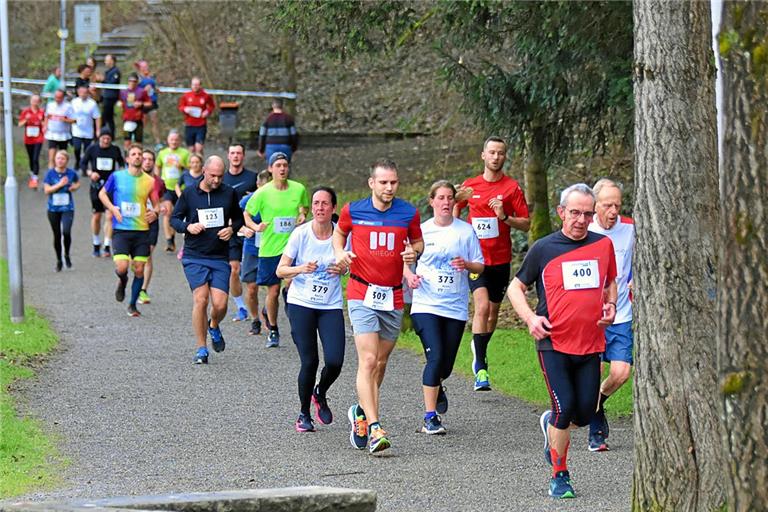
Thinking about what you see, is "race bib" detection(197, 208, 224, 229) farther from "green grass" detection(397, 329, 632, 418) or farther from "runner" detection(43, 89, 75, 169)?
"runner" detection(43, 89, 75, 169)

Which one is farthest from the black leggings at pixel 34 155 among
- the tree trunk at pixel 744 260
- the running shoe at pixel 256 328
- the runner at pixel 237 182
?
the tree trunk at pixel 744 260

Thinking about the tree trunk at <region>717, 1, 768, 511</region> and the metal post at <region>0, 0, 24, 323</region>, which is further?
the metal post at <region>0, 0, 24, 323</region>

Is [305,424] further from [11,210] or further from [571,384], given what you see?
[11,210]

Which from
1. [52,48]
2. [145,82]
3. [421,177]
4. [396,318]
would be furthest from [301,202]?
[52,48]

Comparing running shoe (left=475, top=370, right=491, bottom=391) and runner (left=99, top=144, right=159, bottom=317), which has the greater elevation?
runner (left=99, top=144, right=159, bottom=317)

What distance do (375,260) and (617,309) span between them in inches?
70.3

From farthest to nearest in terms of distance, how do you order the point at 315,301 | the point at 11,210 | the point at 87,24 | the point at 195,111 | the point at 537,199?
the point at 87,24
the point at 195,111
the point at 537,199
the point at 11,210
the point at 315,301

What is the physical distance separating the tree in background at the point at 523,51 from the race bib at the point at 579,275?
4.85 metres

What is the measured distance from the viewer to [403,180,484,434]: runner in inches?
429

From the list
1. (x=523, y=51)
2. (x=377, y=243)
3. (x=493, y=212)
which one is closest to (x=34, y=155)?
(x=523, y=51)

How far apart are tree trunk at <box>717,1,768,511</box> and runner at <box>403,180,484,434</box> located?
533 centimetres

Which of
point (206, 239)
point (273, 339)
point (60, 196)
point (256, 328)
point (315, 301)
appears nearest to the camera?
point (315, 301)

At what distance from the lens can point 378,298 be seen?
10.4 meters

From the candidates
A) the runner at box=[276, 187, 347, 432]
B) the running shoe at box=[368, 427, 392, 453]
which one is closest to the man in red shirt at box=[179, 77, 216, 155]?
the runner at box=[276, 187, 347, 432]
